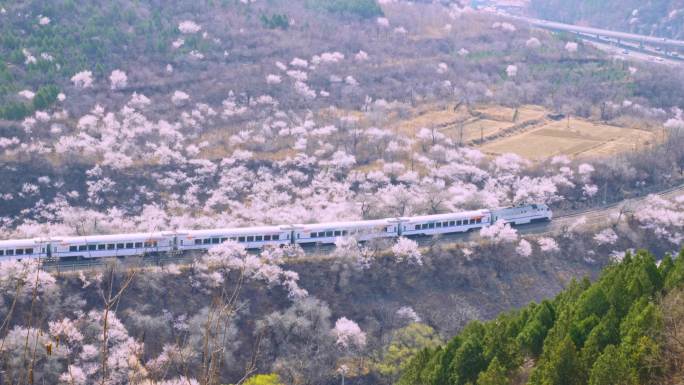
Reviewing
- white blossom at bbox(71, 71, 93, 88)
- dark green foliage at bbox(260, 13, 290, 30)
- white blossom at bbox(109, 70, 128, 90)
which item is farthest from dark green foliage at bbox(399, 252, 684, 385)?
dark green foliage at bbox(260, 13, 290, 30)

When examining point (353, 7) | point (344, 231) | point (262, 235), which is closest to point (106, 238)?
point (262, 235)

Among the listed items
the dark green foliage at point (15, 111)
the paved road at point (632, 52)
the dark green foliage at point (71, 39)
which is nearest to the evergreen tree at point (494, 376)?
the dark green foliage at point (15, 111)

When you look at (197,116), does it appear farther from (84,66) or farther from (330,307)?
(330,307)

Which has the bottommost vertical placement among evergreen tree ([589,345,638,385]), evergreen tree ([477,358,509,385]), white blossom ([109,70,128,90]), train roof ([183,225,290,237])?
train roof ([183,225,290,237])

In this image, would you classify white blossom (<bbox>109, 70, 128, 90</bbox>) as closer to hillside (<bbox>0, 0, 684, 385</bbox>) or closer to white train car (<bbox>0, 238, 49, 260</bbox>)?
hillside (<bbox>0, 0, 684, 385</bbox>)

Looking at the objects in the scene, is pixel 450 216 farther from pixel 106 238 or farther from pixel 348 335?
pixel 106 238

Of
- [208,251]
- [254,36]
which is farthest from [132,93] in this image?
[208,251]
